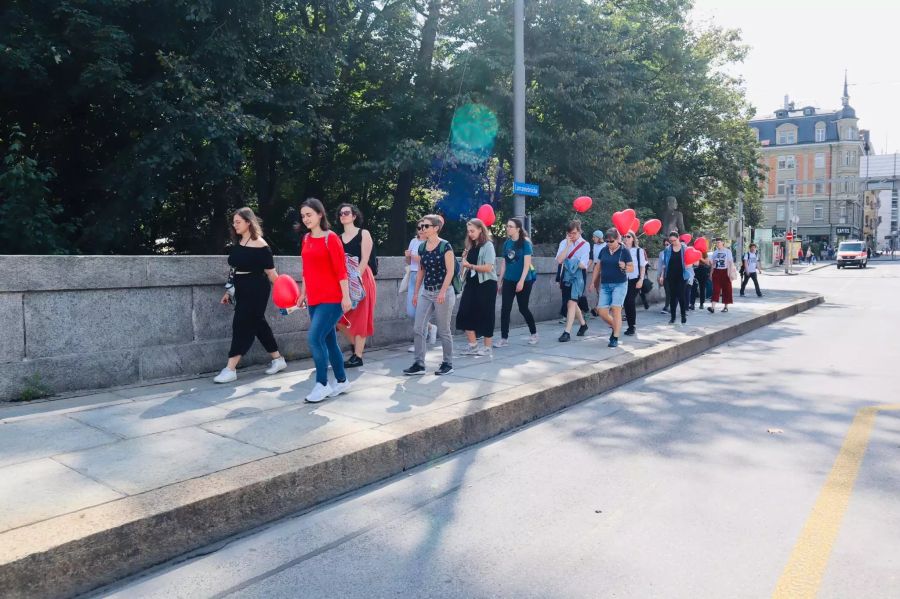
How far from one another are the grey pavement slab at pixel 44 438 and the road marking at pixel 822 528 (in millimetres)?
4093

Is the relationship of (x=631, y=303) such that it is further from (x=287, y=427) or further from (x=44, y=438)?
(x=44, y=438)

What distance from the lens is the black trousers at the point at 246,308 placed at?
6480mm

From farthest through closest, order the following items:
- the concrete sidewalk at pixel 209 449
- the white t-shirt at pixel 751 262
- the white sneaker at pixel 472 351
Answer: the white t-shirt at pixel 751 262, the white sneaker at pixel 472 351, the concrete sidewalk at pixel 209 449

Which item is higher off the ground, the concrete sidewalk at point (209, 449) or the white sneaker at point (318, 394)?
the white sneaker at point (318, 394)

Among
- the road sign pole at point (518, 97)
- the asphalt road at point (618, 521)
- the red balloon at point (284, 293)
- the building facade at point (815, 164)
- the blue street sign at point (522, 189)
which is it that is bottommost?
the asphalt road at point (618, 521)

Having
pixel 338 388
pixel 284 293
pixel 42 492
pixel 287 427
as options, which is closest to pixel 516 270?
pixel 284 293

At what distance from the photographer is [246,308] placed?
255 inches

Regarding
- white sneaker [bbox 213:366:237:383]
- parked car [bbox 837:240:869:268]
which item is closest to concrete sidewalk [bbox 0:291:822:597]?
white sneaker [bbox 213:366:237:383]

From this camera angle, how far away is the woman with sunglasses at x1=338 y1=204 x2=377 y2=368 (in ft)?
23.3

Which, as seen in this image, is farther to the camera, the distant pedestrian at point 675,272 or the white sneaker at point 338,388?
the distant pedestrian at point 675,272

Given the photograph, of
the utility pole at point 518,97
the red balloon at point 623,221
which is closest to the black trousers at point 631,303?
the red balloon at point 623,221

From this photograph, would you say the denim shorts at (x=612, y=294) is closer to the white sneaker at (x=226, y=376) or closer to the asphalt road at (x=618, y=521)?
the asphalt road at (x=618, y=521)

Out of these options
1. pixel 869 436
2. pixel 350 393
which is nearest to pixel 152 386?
A: pixel 350 393

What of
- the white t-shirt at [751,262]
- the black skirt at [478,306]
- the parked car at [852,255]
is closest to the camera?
the black skirt at [478,306]
